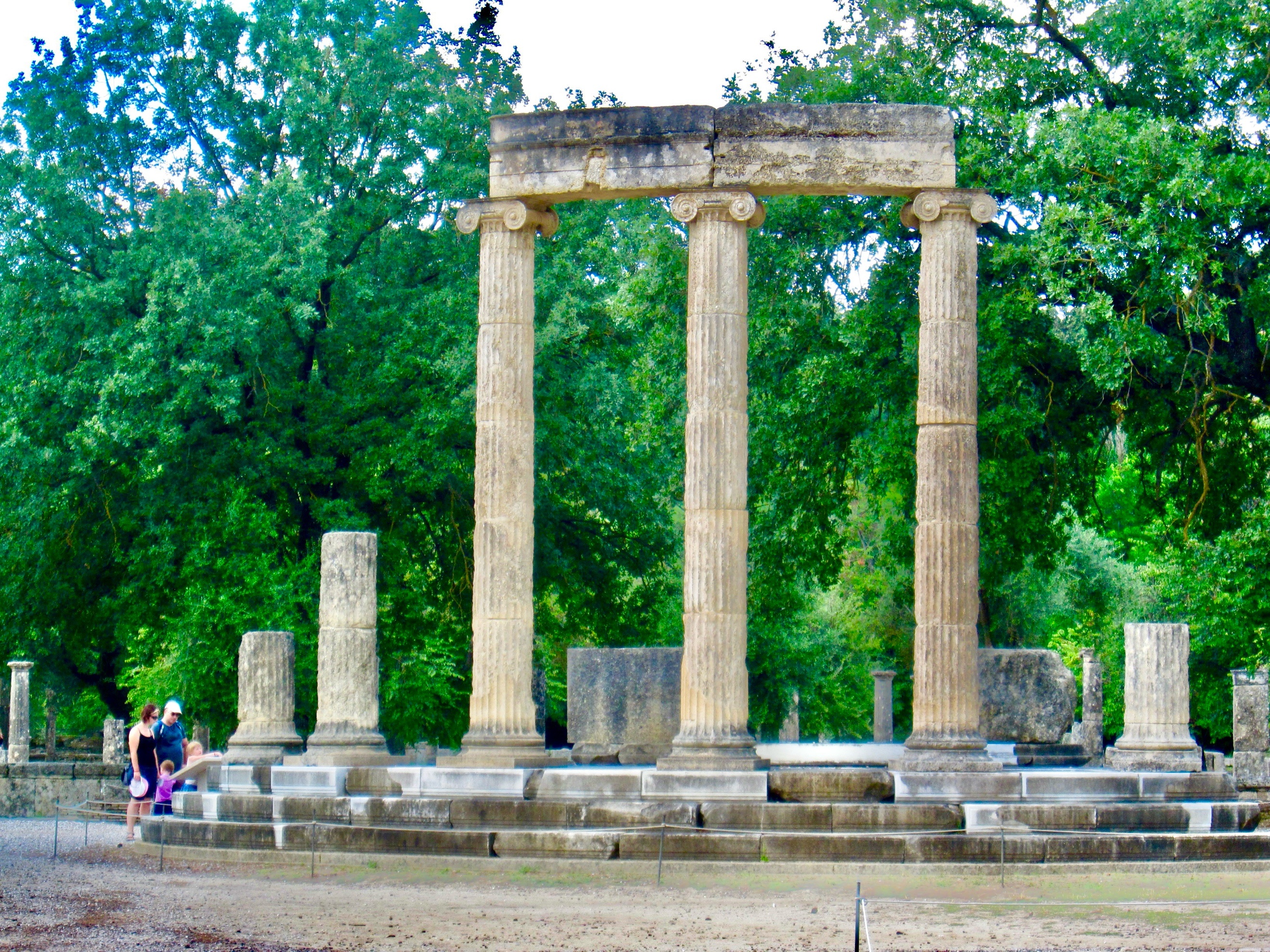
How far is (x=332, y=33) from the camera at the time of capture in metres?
30.0

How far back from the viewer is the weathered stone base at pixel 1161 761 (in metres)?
20.3

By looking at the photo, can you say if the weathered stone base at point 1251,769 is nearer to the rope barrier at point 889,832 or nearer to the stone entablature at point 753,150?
the rope barrier at point 889,832

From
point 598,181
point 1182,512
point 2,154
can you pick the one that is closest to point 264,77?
point 2,154

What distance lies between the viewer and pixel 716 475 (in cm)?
1873

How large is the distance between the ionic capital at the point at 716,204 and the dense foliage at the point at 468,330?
197 inches

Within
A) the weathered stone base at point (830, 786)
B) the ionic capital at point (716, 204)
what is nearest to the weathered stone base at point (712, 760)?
the weathered stone base at point (830, 786)

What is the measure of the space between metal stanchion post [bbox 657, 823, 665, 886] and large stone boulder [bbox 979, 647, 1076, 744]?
22.0 ft

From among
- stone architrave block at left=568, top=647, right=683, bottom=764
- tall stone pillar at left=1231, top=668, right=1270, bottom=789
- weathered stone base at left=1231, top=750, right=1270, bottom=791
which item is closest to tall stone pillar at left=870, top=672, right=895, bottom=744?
tall stone pillar at left=1231, top=668, right=1270, bottom=789

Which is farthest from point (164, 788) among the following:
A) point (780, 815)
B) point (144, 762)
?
point (780, 815)

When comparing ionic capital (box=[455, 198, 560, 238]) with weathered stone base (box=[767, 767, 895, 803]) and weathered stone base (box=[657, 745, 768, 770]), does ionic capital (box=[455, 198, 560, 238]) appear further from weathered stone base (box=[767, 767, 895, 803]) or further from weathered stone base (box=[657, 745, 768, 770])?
weathered stone base (box=[767, 767, 895, 803])

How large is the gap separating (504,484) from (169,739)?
217 inches

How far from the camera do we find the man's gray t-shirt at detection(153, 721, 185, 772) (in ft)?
67.7

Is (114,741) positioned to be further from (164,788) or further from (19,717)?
(164,788)

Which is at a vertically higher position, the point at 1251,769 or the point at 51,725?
the point at 1251,769
